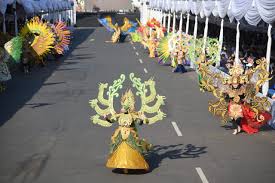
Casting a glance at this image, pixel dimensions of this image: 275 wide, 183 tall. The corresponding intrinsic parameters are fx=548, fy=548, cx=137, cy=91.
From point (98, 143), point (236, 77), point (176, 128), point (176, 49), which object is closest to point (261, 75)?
point (236, 77)

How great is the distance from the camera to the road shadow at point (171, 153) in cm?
1188

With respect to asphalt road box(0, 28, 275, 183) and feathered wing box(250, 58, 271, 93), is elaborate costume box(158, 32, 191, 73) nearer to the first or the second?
asphalt road box(0, 28, 275, 183)

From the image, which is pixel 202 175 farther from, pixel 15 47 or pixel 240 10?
pixel 15 47

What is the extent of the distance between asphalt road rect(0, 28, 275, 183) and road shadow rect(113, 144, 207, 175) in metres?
0.02

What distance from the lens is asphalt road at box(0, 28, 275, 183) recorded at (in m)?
10.9

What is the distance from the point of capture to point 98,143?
44.0ft

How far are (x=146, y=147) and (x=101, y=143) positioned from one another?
264cm

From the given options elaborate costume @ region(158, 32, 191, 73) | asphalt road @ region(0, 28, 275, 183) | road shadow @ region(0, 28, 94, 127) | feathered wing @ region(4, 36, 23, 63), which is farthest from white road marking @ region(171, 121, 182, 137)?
feathered wing @ region(4, 36, 23, 63)

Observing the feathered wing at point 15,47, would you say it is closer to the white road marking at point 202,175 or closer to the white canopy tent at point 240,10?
the white canopy tent at point 240,10

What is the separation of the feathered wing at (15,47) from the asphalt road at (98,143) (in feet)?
11.7

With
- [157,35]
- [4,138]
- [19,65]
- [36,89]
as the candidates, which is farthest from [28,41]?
[4,138]

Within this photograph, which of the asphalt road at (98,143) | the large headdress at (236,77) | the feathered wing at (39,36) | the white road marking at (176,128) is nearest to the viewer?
the asphalt road at (98,143)

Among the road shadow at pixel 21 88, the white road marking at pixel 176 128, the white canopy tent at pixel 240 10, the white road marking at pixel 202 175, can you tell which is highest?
the white canopy tent at pixel 240 10

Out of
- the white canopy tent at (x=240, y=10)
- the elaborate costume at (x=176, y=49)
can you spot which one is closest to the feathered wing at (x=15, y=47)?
the elaborate costume at (x=176, y=49)
